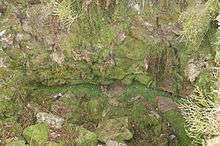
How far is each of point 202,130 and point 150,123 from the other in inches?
144

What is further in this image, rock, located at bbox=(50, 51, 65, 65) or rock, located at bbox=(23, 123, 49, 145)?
rock, located at bbox=(50, 51, 65, 65)

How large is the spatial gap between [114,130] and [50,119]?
81.6 inches

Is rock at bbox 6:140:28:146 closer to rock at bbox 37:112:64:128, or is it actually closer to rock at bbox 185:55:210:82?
rock at bbox 37:112:64:128

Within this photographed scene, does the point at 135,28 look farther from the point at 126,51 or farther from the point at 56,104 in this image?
the point at 56,104

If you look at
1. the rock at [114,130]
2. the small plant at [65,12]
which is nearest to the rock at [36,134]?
the rock at [114,130]

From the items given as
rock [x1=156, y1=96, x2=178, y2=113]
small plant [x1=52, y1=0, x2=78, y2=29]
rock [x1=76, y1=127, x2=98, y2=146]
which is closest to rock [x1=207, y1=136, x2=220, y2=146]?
A: rock [x1=76, y1=127, x2=98, y2=146]

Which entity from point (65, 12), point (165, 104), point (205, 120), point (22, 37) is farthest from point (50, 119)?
point (205, 120)

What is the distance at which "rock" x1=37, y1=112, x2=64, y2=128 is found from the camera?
1547 cm

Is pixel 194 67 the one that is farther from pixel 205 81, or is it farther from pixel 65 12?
pixel 65 12

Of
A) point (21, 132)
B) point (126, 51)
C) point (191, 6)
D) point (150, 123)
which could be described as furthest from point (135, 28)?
point (21, 132)

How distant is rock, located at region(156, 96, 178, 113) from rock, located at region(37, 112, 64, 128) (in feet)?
10.6

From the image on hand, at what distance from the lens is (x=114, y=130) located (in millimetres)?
15141

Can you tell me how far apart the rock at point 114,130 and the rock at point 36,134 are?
163 centimetres

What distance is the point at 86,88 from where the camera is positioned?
16.6 m
